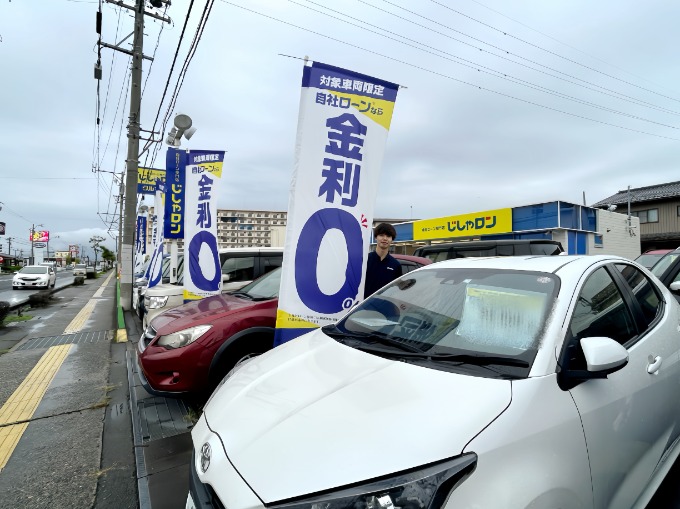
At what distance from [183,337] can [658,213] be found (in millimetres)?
30867

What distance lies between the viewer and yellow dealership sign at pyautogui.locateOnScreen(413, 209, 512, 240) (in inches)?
725

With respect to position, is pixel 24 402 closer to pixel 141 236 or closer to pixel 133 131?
pixel 133 131

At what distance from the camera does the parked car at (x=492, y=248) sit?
6.81 m

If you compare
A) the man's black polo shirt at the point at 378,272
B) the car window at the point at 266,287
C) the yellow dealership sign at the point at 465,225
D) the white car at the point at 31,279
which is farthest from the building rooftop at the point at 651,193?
the white car at the point at 31,279

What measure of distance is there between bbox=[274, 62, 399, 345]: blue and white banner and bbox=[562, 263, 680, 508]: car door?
2027 mm

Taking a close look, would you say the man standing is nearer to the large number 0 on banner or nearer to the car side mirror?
the large number 0 on banner

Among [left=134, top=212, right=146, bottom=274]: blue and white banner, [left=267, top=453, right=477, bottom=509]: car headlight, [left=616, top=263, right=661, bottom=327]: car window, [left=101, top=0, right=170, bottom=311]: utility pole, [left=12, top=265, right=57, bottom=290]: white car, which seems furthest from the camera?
[left=12, top=265, right=57, bottom=290]: white car

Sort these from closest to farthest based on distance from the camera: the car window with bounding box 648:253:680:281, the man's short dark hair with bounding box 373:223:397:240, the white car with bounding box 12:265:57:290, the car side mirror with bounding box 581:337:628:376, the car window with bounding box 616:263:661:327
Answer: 1. the car side mirror with bounding box 581:337:628:376
2. the car window with bounding box 616:263:661:327
3. the man's short dark hair with bounding box 373:223:397:240
4. the car window with bounding box 648:253:680:281
5. the white car with bounding box 12:265:57:290

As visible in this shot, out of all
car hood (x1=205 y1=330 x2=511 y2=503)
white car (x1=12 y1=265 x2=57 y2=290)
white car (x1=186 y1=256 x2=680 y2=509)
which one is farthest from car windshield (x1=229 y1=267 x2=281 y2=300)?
white car (x1=12 y1=265 x2=57 y2=290)

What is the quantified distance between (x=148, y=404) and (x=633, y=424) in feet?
13.5

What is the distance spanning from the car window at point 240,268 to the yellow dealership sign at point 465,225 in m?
14.9

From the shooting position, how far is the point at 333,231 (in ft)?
11.3

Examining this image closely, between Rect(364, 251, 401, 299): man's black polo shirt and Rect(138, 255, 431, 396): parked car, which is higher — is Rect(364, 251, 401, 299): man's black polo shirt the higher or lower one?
the higher one

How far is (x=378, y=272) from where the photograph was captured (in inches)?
150
